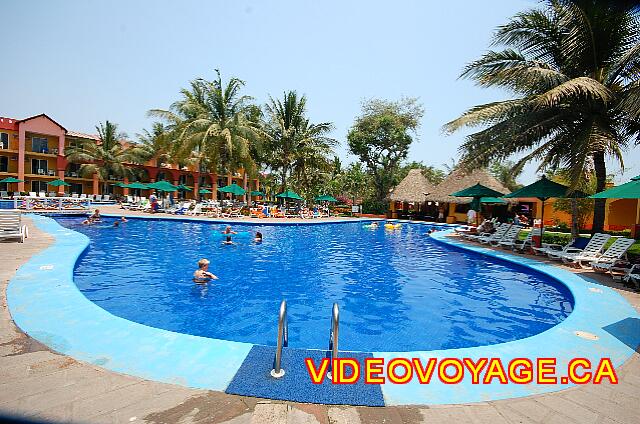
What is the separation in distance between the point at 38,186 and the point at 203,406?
147 ft

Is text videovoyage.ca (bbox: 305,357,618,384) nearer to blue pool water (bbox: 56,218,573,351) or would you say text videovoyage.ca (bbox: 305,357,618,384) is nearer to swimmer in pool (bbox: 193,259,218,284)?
blue pool water (bbox: 56,218,573,351)

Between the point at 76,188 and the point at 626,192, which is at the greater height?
the point at 76,188

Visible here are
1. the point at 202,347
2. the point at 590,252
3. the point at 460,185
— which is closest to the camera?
the point at 202,347

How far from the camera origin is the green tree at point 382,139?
36.2 metres

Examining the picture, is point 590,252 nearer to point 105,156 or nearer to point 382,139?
point 382,139

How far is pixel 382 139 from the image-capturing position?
120 ft

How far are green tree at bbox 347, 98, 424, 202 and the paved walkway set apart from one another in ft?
113

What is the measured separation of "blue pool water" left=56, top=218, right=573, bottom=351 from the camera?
18.5 ft

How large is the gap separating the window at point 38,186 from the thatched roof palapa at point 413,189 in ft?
121

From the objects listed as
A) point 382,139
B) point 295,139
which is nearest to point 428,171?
point 382,139

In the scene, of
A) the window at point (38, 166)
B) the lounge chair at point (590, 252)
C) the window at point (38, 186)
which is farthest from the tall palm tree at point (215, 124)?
the lounge chair at point (590, 252)

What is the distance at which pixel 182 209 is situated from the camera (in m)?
25.5

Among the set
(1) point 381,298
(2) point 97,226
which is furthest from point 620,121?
(2) point 97,226

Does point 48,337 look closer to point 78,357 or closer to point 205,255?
point 78,357
